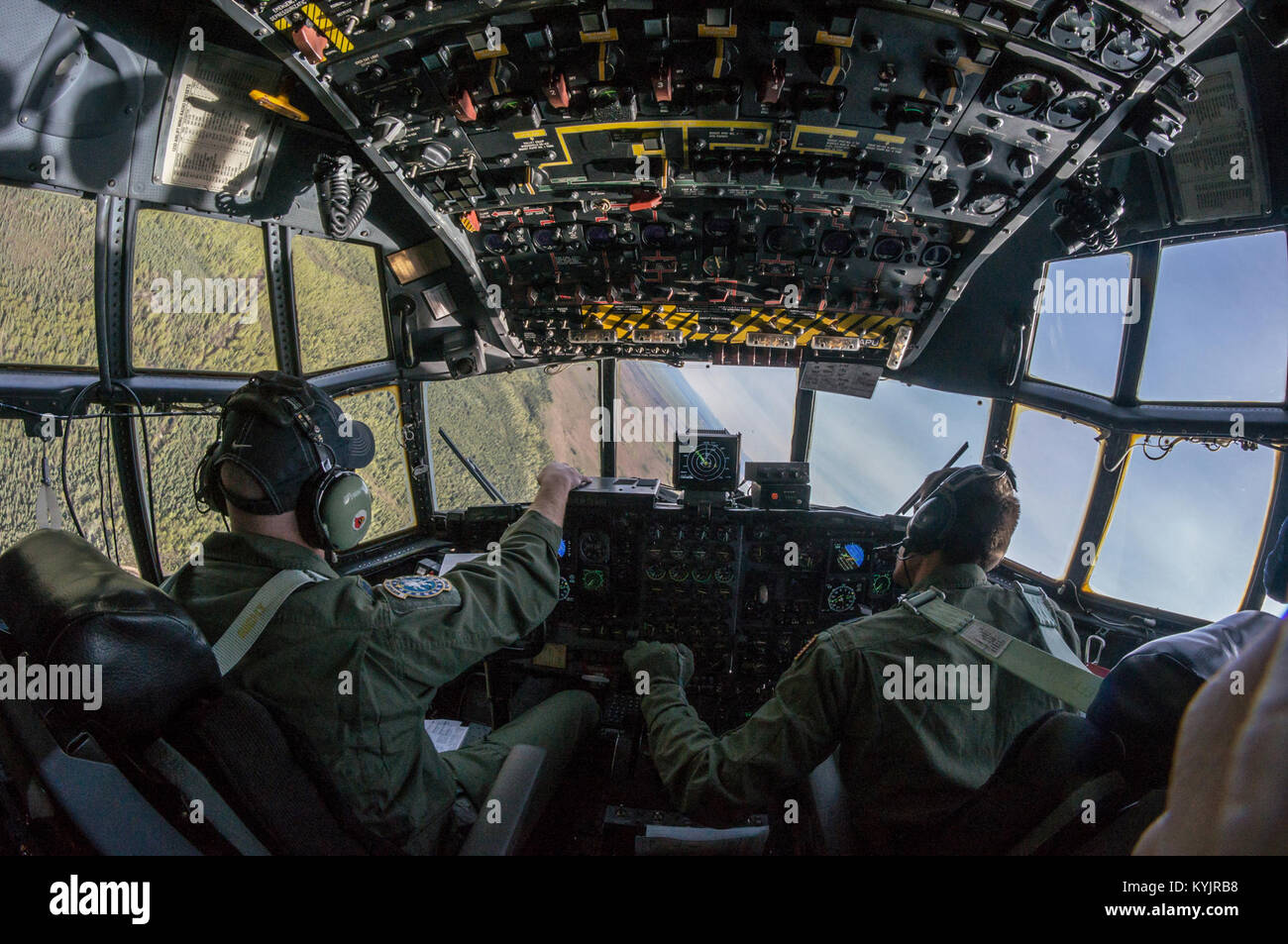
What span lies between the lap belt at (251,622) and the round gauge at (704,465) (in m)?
1.88

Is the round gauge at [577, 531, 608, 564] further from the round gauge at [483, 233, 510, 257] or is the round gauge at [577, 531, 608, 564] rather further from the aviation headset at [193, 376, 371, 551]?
the round gauge at [483, 233, 510, 257]

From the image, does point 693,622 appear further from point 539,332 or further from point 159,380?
point 159,380

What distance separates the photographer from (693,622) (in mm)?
2910

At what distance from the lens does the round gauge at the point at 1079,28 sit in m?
1.75

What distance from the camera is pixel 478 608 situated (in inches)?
56.5

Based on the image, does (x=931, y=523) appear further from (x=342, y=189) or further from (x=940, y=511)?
(x=342, y=189)

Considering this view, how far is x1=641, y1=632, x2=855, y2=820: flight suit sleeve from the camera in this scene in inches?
54.2

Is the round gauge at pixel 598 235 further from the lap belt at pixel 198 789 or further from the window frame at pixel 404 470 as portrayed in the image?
the lap belt at pixel 198 789

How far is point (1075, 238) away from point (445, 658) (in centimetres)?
339

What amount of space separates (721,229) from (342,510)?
2.49 metres

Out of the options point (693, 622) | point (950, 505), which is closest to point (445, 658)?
point (950, 505)

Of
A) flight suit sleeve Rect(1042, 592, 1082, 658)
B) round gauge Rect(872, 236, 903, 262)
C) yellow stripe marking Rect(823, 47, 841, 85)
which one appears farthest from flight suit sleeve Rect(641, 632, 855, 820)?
round gauge Rect(872, 236, 903, 262)

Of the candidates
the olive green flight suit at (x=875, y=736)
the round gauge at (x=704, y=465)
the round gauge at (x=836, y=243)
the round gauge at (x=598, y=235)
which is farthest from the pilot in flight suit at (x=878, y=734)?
the round gauge at (x=598, y=235)
